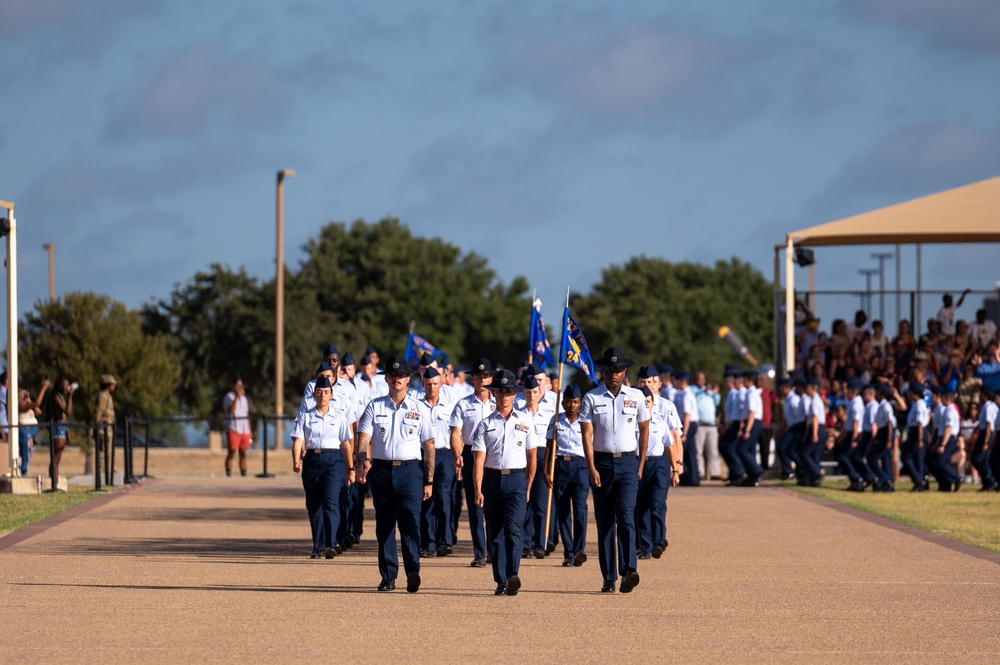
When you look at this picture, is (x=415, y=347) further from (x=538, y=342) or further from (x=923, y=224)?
(x=923, y=224)

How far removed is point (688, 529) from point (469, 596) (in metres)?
7.35

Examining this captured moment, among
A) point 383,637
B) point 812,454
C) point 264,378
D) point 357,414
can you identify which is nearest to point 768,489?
point 812,454

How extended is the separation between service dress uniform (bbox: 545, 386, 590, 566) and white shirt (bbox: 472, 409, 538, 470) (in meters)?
2.24

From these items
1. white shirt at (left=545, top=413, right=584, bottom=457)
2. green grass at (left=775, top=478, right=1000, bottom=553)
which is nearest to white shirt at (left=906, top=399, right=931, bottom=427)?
green grass at (left=775, top=478, right=1000, bottom=553)

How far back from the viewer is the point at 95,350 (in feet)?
156

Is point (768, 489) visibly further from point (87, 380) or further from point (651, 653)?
point (87, 380)

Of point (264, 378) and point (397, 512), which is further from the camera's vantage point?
point (264, 378)

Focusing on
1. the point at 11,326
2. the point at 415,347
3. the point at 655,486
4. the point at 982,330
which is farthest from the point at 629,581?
the point at 982,330

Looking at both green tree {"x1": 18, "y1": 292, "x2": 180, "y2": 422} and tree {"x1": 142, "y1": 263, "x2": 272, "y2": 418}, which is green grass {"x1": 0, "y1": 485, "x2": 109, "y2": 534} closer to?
green tree {"x1": 18, "y1": 292, "x2": 180, "y2": 422}

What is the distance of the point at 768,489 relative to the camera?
28797 millimetres

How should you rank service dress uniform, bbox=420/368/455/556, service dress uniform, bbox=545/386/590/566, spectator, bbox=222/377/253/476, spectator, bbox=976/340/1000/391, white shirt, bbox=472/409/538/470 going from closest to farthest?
white shirt, bbox=472/409/538/470 → service dress uniform, bbox=545/386/590/566 → service dress uniform, bbox=420/368/455/556 → spectator, bbox=976/340/1000/391 → spectator, bbox=222/377/253/476

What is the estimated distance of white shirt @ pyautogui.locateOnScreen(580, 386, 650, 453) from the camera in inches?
518

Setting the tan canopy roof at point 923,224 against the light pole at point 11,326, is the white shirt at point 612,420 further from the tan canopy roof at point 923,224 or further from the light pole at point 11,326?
the tan canopy roof at point 923,224

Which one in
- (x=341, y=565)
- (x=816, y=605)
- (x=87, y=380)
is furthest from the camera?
(x=87, y=380)
